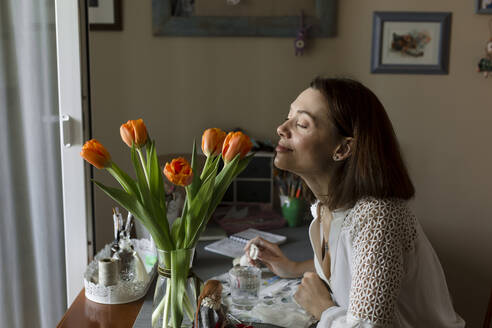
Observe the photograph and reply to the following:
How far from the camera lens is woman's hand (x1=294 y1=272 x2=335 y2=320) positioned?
1.25 m

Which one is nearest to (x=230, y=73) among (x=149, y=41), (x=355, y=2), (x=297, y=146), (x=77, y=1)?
(x=149, y=41)

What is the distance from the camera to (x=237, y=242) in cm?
183

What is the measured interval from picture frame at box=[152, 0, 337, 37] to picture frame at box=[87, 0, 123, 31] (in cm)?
17

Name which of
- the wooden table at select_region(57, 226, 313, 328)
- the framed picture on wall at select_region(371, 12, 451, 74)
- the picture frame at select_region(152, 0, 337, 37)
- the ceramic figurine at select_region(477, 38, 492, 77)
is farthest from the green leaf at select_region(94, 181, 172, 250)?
the ceramic figurine at select_region(477, 38, 492, 77)

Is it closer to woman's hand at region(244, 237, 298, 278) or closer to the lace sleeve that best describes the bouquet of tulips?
the lace sleeve

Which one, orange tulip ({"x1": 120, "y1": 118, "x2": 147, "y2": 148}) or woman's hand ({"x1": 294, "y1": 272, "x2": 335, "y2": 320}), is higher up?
orange tulip ({"x1": 120, "y1": 118, "x2": 147, "y2": 148})

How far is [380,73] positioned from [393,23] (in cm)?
24

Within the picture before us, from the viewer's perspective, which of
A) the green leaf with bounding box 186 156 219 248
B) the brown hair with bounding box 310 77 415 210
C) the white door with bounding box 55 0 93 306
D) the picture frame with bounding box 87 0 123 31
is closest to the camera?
the green leaf with bounding box 186 156 219 248

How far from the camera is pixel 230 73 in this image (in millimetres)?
2359

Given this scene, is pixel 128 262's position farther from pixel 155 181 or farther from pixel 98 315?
pixel 155 181

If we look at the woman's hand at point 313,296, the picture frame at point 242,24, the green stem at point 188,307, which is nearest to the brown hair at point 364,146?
the woman's hand at point 313,296

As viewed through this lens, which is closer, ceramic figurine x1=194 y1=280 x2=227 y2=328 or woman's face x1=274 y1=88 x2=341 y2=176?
ceramic figurine x1=194 y1=280 x2=227 y2=328

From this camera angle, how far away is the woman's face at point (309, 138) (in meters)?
1.22

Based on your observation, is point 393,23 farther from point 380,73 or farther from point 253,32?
point 253,32
